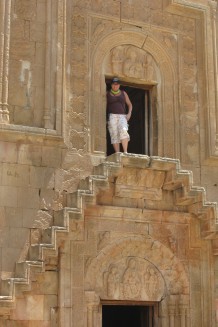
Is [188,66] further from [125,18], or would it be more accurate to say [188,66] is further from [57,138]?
[57,138]

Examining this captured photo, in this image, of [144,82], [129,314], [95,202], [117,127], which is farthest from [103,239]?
[144,82]

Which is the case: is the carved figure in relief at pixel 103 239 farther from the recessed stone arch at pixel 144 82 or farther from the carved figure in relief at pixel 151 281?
the recessed stone arch at pixel 144 82

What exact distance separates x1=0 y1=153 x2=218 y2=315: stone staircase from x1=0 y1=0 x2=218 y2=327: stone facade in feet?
0.07

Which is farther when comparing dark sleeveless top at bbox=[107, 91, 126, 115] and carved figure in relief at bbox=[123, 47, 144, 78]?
carved figure in relief at bbox=[123, 47, 144, 78]

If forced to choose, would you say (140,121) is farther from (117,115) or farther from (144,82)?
(117,115)

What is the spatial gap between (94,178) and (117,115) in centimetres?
217

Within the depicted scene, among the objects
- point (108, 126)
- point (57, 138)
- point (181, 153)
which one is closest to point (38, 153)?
point (57, 138)

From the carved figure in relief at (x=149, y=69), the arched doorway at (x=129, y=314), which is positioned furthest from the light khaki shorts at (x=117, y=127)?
the arched doorway at (x=129, y=314)

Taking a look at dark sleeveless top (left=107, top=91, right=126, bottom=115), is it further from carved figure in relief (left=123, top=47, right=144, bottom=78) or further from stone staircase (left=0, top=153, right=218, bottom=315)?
stone staircase (left=0, top=153, right=218, bottom=315)

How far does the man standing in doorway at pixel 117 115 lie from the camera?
16.3 meters

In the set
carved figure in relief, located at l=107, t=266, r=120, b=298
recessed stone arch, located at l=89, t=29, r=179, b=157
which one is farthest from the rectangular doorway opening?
carved figure in relief, located at l=107, t=266, r=120, b=298

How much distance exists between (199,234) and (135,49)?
448cm

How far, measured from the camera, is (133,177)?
1552 centimetres

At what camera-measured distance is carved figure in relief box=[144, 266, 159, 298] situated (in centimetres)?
1554
